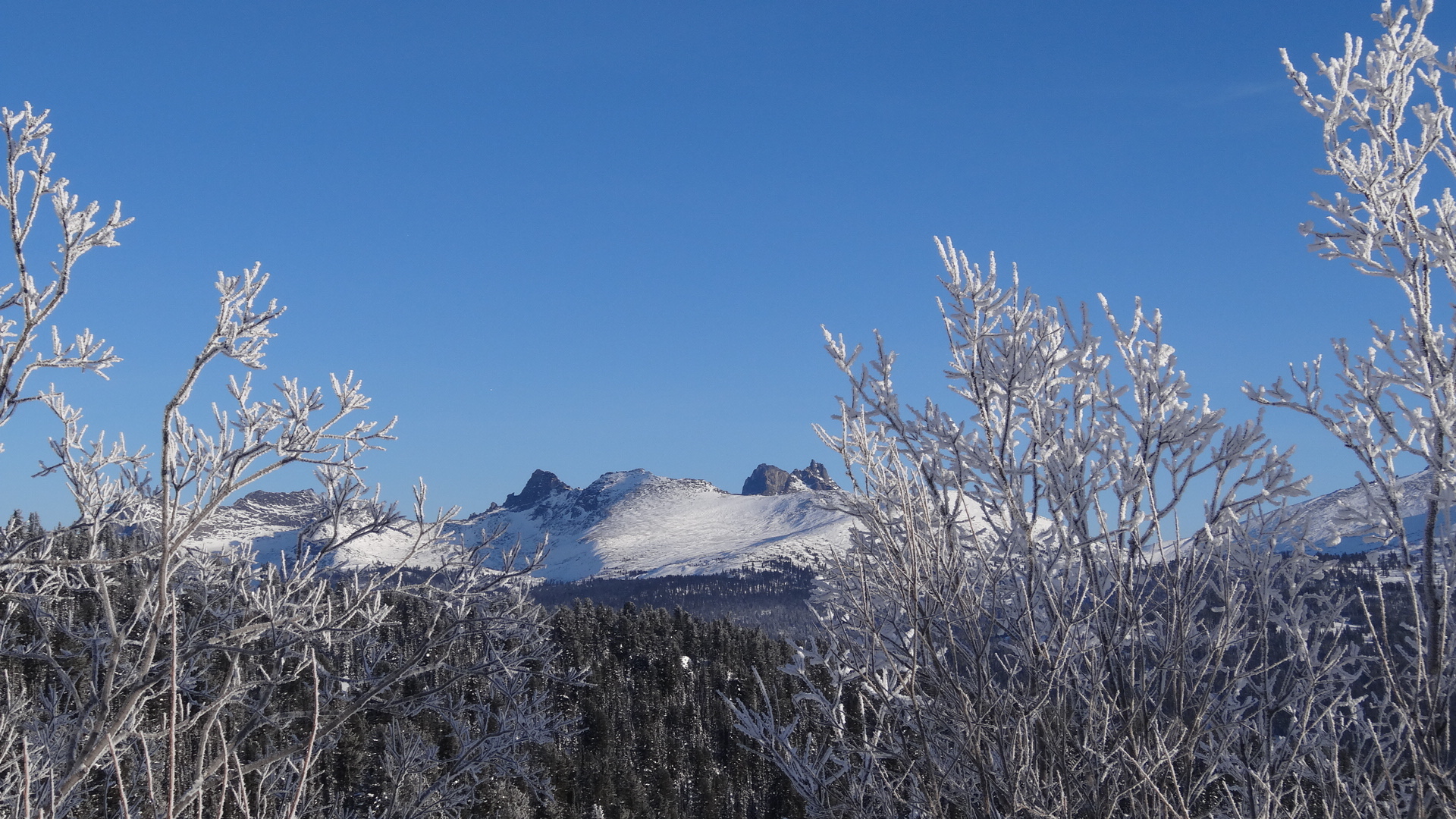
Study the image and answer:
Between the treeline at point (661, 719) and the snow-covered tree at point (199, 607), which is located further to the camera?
the treeline at point (661, 719)

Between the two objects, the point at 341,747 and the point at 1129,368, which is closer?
the point at 1129,368

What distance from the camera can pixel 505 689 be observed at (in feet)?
39.3

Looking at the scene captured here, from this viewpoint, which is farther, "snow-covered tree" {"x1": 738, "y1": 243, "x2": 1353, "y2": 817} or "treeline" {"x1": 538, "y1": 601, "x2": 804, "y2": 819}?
"treeline" {"x1": 538, "y1": 601, "x2": 804, "y2": 819}

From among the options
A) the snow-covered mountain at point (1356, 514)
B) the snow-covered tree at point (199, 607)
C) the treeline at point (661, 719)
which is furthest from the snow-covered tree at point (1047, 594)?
the treeline at point (661, 719)

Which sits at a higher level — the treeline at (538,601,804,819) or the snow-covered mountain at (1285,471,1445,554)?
the snow-covered mountain at (1285,471,1445,554)

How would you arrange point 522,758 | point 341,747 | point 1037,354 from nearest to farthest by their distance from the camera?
point 1037,354
point 522,758
point 341,747

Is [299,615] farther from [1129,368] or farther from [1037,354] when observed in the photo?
[1129,368]

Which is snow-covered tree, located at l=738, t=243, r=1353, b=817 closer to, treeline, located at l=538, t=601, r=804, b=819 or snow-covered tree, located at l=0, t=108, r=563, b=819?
snow-covered tree, located at l=0, t=108, r=563, b=819

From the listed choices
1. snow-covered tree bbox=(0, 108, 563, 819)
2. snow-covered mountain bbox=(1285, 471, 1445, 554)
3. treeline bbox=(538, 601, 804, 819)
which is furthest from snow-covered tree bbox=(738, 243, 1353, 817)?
treeline bbox=(538, 601, 804, 819)

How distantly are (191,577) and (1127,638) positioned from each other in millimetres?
7899

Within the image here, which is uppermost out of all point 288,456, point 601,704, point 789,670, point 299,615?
point 288,456

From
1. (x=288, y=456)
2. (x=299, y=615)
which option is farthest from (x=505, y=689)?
(x=288, y=456)

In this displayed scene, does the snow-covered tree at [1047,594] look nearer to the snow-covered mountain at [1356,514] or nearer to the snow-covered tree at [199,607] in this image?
the snow-covered mountain at [1356,514]

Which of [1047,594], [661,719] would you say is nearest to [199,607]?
[1047,594]
